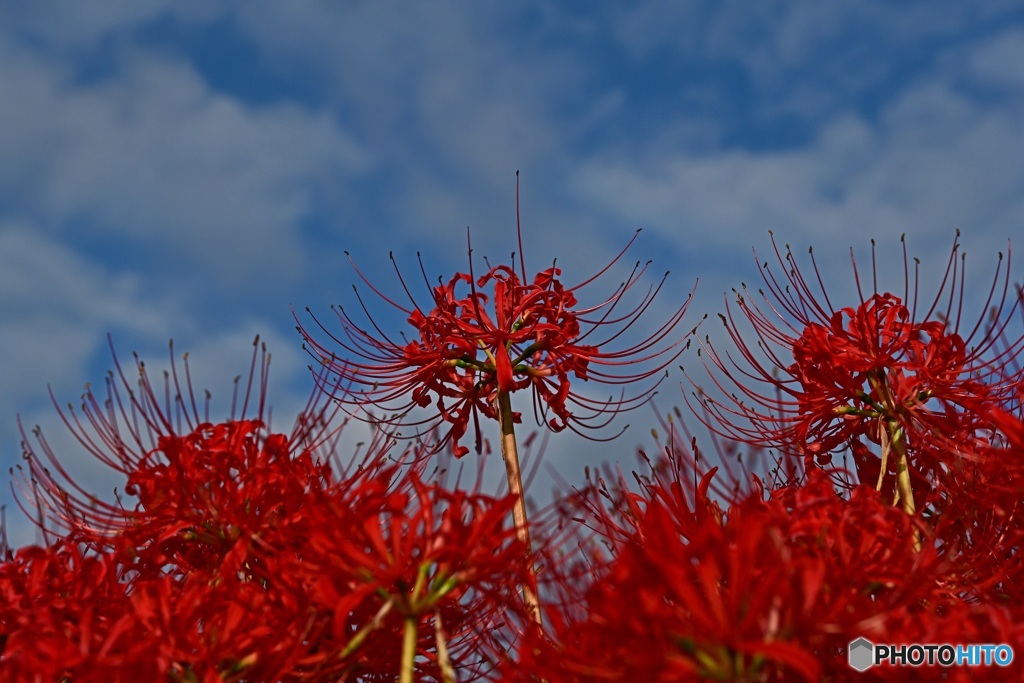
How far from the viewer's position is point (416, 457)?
625 cm

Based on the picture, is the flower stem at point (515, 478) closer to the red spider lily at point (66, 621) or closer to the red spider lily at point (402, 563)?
the red spider lily at point (402, 563)

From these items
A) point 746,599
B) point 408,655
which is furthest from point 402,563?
point 746,599

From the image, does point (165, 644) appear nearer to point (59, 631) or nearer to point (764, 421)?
point (59, 631)

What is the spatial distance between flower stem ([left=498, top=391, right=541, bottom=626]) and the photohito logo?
5.81ft

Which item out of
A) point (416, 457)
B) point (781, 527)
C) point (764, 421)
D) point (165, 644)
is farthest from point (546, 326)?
point (165, 644)

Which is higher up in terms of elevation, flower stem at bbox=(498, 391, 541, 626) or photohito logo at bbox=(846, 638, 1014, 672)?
flower stem at bbox=(498, 391, 541, 626)

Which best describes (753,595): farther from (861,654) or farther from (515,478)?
(515,478)

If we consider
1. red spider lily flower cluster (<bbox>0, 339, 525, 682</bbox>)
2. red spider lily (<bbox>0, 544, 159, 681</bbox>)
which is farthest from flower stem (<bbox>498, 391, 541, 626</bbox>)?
red spider lily (<bbox>0, 544, 159, 681</bbox>)

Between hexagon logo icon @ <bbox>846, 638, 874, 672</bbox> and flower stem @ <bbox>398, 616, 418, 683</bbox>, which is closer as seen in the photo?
hexagon logo icon @ <bbox>846, 638, 874, 672</bbox>

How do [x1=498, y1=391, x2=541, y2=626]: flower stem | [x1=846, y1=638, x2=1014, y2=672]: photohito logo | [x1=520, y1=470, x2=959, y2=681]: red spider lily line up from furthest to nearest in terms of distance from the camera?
[x1=498, y1=391, x2=541, y2=626]: flower stem < [x1=846, y1=638, x2=1014, y2=672]: photohito logo < [x1=520, y1=470, x2=959, y2=681]: red spider lily

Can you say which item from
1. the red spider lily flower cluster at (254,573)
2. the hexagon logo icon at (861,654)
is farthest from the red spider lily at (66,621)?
the hexagon logo icon at (861,654)

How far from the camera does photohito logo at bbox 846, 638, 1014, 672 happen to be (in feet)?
13.2

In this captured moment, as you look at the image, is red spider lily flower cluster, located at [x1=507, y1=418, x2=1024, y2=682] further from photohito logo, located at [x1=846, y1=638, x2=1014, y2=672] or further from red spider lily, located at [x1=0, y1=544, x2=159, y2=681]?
red spider lily, located at [x1=0, y1=544, x2=159, y2=681]

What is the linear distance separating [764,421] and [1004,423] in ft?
6.30
